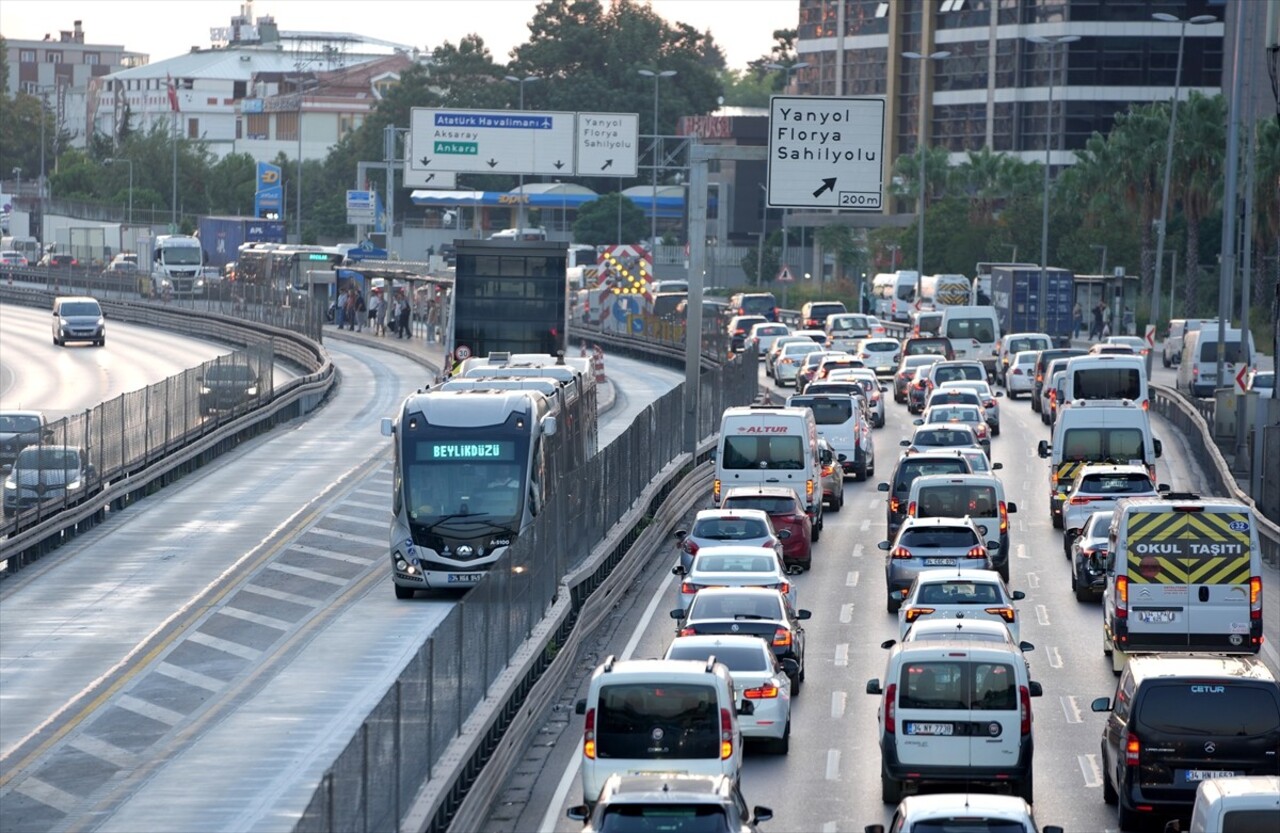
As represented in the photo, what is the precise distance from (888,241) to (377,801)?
104901mm

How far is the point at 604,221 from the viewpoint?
468ft

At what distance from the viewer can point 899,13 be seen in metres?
138

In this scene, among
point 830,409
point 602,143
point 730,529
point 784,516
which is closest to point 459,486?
point 730,529

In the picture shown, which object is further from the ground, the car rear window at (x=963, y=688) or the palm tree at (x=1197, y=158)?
the palm tree at (x=1197, y=158)

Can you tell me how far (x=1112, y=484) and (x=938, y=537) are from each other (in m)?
6.21

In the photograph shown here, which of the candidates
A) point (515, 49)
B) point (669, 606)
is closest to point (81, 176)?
point (515, 49)

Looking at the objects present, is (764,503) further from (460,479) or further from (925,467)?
(460,479)

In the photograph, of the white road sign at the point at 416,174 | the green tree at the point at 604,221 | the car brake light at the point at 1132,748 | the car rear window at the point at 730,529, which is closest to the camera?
the car brake light at the point at 1132,748

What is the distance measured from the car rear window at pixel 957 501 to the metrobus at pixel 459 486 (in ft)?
22.3

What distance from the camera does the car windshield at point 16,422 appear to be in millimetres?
46312

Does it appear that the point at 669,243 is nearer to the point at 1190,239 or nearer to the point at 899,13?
the point at 899,13

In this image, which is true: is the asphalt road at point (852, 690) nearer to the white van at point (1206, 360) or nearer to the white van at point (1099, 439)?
the white van at point (1099, 439)

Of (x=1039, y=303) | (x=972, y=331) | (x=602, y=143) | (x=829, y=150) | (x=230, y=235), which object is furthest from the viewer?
(x=230, y=235)

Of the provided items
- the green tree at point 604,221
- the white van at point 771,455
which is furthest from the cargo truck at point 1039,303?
the green tree at point 604,221
